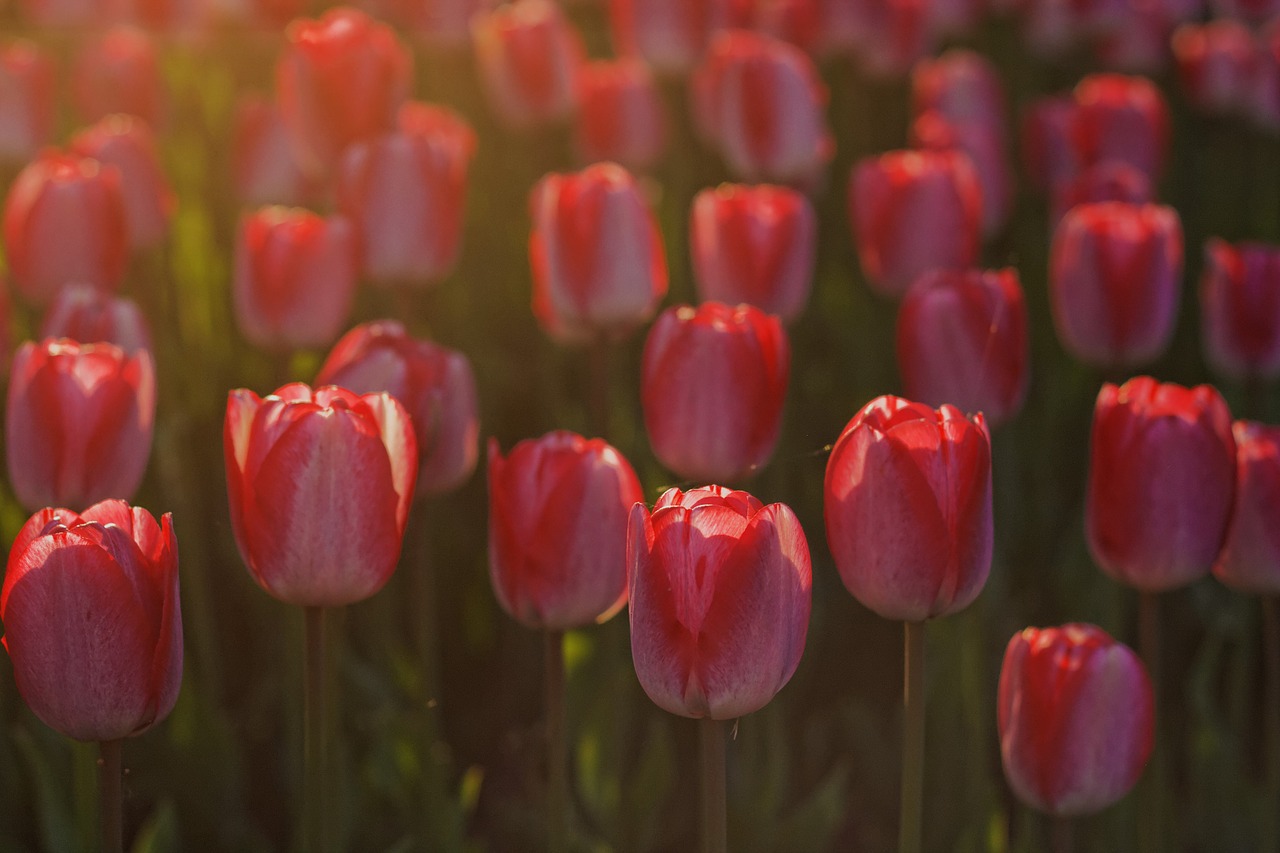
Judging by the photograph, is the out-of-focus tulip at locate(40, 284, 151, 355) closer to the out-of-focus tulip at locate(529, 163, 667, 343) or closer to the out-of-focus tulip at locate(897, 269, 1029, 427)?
the out-of-focus tulip at locate(529, 163, 667, 343)

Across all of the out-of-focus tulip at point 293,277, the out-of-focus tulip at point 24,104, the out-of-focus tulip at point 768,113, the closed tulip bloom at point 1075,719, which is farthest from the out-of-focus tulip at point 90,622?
the out-of-focus tulip at point 24,104

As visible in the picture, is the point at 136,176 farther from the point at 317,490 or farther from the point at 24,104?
the point at 317,490

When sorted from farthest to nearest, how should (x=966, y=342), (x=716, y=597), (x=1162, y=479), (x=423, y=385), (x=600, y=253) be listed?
(x=600, y=253)
(x=966, y=342)
(x=423, y=385)
(x=1162, y=479)
(x=716, y=597)

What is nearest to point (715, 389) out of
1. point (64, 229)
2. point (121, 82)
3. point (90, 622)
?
point (90, 622)

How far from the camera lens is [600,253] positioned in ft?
6.27

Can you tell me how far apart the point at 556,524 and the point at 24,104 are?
82.3 inches

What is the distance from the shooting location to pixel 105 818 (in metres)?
1.18

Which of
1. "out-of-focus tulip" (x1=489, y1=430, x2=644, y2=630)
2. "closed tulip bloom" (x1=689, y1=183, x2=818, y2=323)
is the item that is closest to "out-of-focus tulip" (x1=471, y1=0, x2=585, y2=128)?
"closed tulip bloom" (x1=689, y1=183, x2=818, y2=323)

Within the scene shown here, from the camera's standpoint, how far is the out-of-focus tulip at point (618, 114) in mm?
2961

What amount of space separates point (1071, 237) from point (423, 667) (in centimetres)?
113

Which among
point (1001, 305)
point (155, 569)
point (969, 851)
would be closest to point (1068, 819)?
point (969, 851)

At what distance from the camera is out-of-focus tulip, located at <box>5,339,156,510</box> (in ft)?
4.68

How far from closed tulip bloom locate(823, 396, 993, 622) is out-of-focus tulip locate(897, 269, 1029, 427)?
1.61 feet

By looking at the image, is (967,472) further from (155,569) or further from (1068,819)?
(155,569)
